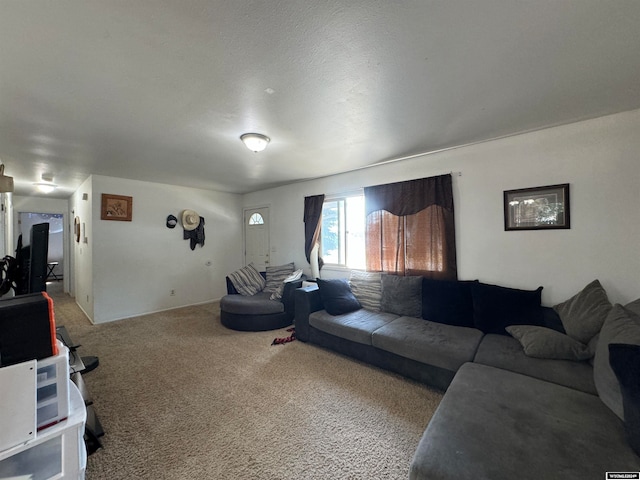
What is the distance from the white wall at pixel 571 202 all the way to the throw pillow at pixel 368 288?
39.2 inches

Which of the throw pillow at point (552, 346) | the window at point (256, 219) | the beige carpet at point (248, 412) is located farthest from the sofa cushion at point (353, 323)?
the window at point (256, 219)

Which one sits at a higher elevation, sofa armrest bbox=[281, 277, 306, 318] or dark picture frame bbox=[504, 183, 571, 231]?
dark picture frame bbox=[504, 183, 571, 231]

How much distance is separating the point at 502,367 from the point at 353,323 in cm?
135

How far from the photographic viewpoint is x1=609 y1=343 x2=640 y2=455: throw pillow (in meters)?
1.06

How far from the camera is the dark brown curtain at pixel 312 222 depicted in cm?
437

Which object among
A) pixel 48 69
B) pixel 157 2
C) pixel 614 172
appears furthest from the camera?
pixel 614 172

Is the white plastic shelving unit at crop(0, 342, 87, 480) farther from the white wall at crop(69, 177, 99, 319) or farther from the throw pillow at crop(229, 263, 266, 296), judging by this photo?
the white wall at crop(69, 177, 99, 319)

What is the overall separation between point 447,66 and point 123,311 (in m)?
5.43

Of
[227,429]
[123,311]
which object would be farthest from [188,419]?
[123,311]

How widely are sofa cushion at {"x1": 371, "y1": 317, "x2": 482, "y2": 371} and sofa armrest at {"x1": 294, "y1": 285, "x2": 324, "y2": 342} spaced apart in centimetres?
96

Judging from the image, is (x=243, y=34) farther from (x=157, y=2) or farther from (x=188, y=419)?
(x=188, y=419)

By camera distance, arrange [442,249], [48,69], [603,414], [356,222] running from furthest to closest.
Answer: [356,222] → [442,249] → [48,69] → [603,414]

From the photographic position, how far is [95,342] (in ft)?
10.7

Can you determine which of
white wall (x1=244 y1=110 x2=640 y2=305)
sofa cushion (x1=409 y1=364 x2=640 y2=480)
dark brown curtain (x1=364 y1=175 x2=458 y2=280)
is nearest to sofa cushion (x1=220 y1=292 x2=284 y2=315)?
dark brown curtain (x1=364 y1=175 x2=458 y2=280)
